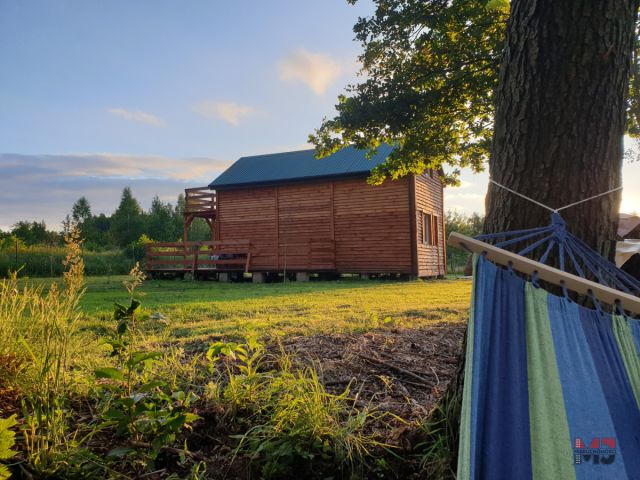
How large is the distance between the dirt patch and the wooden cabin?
38.5 feet

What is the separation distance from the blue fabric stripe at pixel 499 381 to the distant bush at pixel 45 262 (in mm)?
15848

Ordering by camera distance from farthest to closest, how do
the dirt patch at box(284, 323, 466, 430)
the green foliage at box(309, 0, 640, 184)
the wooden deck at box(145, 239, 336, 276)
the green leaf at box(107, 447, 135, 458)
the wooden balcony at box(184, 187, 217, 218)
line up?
1. the wooden balcony at box(184, 187, 217, 218)
2. the wooden deck at box(145, 239, 336, 276)
3. the green foliage at box(309, 0, 640, 184)
4. the dirt patch at box(284, 323, 466, 430)
5. the green leaf at box(107, 447, 135, 458)

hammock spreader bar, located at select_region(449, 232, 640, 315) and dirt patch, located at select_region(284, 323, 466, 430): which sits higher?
hammock spreader bar, located at select_region(449, 232, 640, 315)

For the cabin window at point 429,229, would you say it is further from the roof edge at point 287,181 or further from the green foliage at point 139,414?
the green foliage at point 139,414

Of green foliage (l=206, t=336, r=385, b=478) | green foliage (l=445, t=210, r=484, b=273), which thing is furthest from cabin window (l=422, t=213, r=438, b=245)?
green foliage (l=206, t=336, r=385, b=478)

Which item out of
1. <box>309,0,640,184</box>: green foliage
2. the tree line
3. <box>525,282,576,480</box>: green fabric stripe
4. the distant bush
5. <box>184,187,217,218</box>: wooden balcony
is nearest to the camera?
<box>525,282,576,480</box>: green fabric stripe

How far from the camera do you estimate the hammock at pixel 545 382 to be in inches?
48.7

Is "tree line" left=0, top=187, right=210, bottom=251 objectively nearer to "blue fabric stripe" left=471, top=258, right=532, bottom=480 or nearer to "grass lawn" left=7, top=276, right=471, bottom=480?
"grass lawn" left=7, top=276, right=471, bottom=480

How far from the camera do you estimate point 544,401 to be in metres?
1.27

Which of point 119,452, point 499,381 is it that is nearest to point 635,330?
point 499,381

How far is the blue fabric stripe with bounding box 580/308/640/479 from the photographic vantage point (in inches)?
49.7

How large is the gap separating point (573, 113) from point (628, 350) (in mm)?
965

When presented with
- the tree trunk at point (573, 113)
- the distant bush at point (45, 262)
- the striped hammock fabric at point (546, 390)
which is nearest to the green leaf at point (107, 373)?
the striped hammock fabric at point (546, 390)

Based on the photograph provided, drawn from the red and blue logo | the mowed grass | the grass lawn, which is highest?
the red and blue logo
